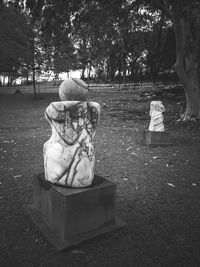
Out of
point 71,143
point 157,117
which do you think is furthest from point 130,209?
point 157,117

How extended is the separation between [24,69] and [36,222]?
957 inches

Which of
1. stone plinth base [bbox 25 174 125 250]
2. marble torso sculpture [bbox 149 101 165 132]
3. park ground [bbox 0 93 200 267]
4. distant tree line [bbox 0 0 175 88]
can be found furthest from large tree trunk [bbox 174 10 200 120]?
stone plinth base [bbox 25 174 125 250]

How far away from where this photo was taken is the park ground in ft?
9.83

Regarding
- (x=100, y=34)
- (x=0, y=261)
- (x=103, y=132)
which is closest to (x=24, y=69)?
(x=100, y=34)

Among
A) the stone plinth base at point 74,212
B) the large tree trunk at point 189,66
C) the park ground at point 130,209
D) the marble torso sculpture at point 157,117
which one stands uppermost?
the large tree trunk at point 189,66

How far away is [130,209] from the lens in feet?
13.8

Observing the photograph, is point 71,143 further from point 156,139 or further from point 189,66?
point 189,66

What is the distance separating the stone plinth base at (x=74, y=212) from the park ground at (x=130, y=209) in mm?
118

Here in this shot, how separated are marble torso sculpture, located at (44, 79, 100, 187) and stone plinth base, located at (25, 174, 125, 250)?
17 centimetres

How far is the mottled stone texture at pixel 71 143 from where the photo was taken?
124 inches

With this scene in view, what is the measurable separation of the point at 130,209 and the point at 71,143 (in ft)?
5.77

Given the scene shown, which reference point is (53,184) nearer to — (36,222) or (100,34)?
(36,222)

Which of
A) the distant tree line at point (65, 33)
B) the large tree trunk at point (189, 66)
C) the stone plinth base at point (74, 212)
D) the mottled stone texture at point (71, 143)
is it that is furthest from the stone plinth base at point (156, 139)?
the distant tree line at point (65, 33)

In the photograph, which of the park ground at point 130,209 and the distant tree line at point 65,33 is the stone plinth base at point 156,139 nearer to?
the park ground at point 130,209
